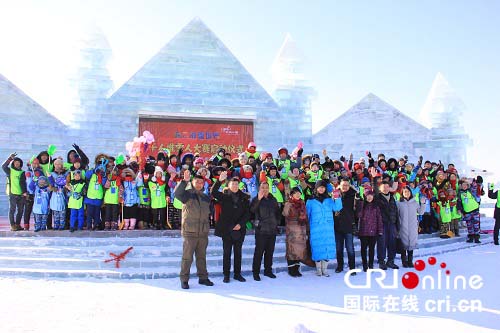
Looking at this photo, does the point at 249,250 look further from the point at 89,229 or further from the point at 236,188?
the point at 89,229

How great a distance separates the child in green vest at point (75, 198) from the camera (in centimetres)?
786

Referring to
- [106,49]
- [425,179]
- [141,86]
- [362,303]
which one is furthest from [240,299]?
[106,49]

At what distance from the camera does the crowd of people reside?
246 inches

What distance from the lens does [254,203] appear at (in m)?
6.55

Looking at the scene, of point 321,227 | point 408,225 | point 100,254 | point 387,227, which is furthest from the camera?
point 408,225

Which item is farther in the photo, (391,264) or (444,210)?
(444,210)

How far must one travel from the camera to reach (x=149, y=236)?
7.85m

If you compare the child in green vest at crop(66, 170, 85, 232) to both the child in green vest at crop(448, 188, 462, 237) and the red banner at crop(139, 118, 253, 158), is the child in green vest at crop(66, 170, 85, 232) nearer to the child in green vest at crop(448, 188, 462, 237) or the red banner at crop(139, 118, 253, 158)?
the red banner at crop(139, 118, 253, 158)

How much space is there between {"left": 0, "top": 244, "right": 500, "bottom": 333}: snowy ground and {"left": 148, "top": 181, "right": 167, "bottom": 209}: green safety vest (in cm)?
226

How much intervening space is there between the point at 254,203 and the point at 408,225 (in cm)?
289

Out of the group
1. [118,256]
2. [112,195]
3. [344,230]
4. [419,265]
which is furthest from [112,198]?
[419,265]

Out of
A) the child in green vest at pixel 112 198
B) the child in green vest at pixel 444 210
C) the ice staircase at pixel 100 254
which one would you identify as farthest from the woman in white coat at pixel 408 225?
the child in green vest at pixel 112 198

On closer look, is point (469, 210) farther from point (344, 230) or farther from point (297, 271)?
point (297, 271)

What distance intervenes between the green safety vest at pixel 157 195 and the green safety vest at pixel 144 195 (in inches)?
5.0
